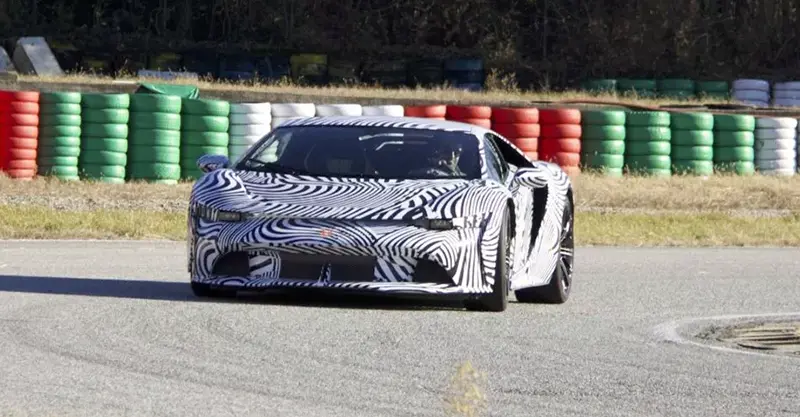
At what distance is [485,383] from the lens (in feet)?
26.4

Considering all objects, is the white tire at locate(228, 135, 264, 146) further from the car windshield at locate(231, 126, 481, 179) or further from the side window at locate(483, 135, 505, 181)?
the car windshield at locate(231, 126, 481, 179)

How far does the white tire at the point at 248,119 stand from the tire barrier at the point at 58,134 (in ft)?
6.93

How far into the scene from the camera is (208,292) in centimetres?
1088

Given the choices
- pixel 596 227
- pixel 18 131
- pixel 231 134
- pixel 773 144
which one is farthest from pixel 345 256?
pixel 773 144

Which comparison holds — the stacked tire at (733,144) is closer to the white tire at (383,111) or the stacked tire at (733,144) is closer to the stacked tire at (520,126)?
the stacked tire at (520,126)

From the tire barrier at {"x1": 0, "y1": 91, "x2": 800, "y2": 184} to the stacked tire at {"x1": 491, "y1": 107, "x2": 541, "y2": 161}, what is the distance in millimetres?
14

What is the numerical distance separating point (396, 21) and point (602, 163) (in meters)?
25.6

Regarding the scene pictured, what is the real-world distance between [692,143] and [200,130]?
7.64 m

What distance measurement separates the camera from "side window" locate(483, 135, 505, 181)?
459 inches

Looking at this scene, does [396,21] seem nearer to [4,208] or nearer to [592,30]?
[592,30]

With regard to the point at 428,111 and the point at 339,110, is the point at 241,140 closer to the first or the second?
the point at 339,110

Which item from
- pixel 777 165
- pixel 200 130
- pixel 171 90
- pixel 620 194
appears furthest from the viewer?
pixel 171 90

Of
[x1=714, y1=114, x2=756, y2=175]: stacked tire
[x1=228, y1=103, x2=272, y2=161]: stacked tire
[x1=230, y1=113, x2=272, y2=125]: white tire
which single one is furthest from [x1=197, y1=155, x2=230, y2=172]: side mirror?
[x1=714, y1=114, x2=756, y2=175]: stacked tire

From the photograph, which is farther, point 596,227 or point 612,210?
point 612,210
